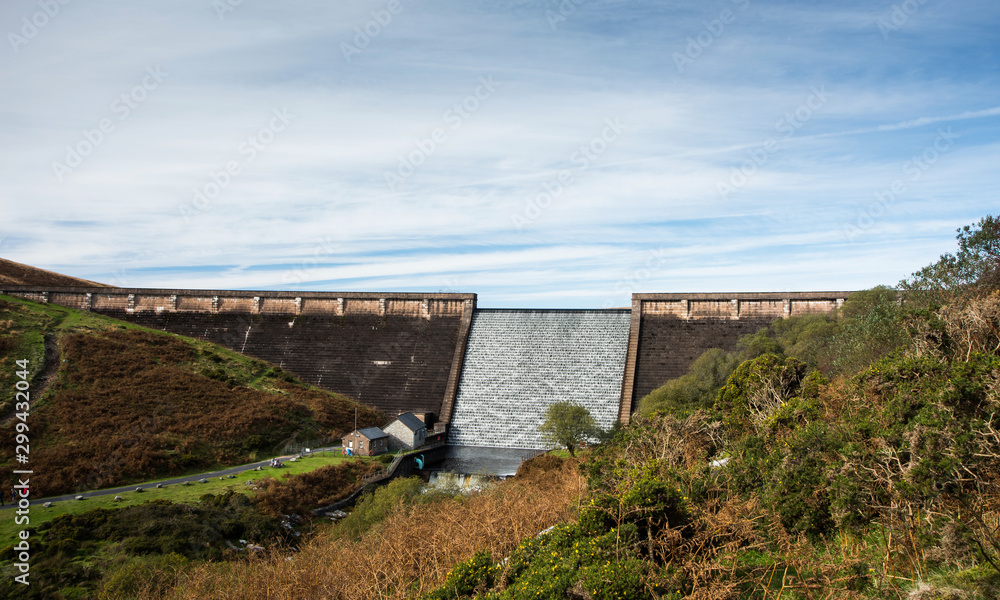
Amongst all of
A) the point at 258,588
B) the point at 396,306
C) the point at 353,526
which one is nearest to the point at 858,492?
the point at 258,588

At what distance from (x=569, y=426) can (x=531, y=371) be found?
8812mm

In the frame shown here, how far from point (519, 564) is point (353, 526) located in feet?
46.4

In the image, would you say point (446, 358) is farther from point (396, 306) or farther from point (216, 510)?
point (216, 510)

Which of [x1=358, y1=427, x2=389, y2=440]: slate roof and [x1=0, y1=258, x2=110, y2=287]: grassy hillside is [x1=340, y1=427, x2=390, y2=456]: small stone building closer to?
[x1=358, y1=427, x2=389, y2=440]: slate roof

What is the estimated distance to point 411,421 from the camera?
35.9 meters

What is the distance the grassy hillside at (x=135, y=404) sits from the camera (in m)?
26.8

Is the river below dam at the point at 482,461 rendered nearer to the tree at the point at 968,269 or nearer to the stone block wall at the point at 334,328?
the stone block wall at the point at 334,328

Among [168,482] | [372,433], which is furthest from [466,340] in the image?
[168,482]

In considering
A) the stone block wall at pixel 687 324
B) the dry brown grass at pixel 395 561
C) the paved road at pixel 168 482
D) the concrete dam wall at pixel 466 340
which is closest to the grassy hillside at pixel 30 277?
the concrete dam wall at pixel 466 340

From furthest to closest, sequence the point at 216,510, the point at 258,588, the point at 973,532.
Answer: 1. the point at 216,510
2. the point at 258,588
3. the point at 973,532

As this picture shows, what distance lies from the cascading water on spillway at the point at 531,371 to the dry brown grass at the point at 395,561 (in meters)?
22.4

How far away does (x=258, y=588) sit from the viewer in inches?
507

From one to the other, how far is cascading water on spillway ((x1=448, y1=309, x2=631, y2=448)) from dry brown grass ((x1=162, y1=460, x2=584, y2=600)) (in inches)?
882

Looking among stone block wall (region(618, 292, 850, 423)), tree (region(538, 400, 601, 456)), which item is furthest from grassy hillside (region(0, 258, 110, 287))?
stone block wall (region(618, 292, 850, 423))
